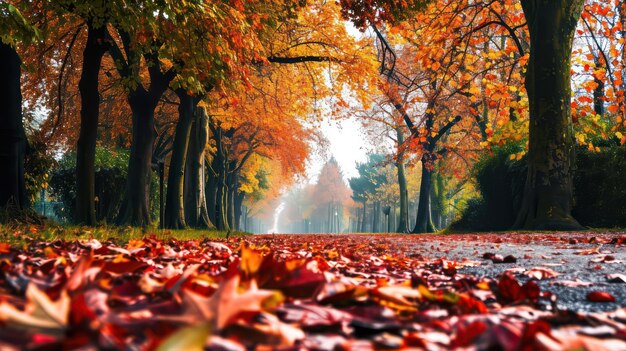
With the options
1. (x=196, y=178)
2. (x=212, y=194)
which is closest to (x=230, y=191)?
(x=212, y=194)

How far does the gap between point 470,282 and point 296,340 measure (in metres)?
1.65

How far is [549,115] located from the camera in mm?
11180

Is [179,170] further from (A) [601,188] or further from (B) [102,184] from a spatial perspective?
(A) [601,188]

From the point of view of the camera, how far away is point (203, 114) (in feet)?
56.2

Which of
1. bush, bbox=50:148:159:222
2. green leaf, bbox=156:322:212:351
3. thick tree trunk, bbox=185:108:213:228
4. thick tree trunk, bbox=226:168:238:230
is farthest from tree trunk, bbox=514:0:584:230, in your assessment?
thick tree trunk, bbox=226:168:238:230

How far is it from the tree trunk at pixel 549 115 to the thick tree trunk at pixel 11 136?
393 inches

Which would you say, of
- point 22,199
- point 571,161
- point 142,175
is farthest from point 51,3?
point 571,161

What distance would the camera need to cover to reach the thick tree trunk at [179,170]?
537 inches

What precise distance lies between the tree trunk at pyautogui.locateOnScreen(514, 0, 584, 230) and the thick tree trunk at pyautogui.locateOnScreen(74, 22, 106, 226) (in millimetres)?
9098

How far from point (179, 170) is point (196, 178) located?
2.30m

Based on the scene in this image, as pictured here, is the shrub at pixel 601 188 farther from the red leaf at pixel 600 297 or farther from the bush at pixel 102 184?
the bush at pixel 102 184

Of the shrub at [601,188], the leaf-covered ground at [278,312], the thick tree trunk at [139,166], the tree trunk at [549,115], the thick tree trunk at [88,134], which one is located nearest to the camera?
the leaf-covered ground at [278,312]

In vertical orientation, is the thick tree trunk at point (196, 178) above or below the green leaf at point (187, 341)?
above

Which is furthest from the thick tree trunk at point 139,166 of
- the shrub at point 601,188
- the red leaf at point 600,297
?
the shrub at point 601,188
